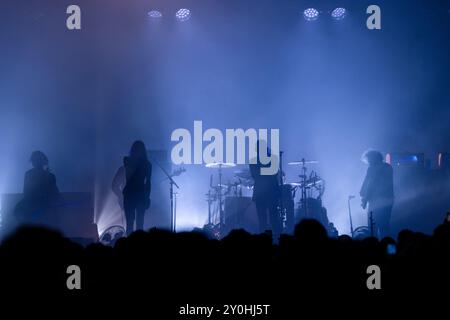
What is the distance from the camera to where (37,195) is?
6566mm

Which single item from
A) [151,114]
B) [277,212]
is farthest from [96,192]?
[277,212]

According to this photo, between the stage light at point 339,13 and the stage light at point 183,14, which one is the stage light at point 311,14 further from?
the stage light at point 183,14

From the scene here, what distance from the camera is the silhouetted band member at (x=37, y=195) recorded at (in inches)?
255

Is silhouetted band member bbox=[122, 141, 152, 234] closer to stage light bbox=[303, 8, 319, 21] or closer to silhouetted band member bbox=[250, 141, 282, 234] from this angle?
silhouetted band member bbox=[250, 141, 282, 234]

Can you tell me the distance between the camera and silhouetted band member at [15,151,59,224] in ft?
21.2

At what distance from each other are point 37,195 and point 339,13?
8007 mm

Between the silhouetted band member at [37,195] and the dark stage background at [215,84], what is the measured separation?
14.1 feet

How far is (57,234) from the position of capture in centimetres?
234

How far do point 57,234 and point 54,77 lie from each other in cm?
964

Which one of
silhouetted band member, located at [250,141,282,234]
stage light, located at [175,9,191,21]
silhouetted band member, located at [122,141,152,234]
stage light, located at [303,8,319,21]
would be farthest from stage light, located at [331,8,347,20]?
silhouetted band member, located at [122,141,152,234]

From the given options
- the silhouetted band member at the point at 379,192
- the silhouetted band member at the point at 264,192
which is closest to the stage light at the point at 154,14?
the silhouetted band member at the point at 264,192

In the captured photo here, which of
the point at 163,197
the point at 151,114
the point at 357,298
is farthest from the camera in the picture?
the point at 151,114

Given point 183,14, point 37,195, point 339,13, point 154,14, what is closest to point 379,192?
point 37,195

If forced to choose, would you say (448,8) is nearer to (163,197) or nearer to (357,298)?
(163,197)
